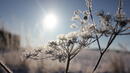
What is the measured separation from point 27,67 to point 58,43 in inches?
363

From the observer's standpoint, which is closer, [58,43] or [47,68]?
[58,43]

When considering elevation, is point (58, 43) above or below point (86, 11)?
below

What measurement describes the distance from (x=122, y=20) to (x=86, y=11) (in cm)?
44

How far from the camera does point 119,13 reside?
300 cm

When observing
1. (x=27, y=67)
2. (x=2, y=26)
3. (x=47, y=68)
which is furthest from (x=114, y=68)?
(x=2, y=26)

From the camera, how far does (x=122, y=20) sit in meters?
2.97

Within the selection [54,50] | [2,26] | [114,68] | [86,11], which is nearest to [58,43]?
[54,50]

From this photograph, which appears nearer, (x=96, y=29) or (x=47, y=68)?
(x=96, y=29)

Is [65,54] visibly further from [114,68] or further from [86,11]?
[114,68]

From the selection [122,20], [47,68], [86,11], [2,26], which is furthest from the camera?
[2,26]

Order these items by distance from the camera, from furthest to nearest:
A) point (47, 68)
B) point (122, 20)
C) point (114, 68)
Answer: point (47, 68) < point (114, 68) < point (122, 20)

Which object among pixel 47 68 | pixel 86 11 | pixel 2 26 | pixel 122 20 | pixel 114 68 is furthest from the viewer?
pixel 2 26

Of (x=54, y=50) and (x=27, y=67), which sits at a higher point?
(x=54, y=50)

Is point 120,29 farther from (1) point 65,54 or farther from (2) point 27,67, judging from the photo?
(2) point 27,67
